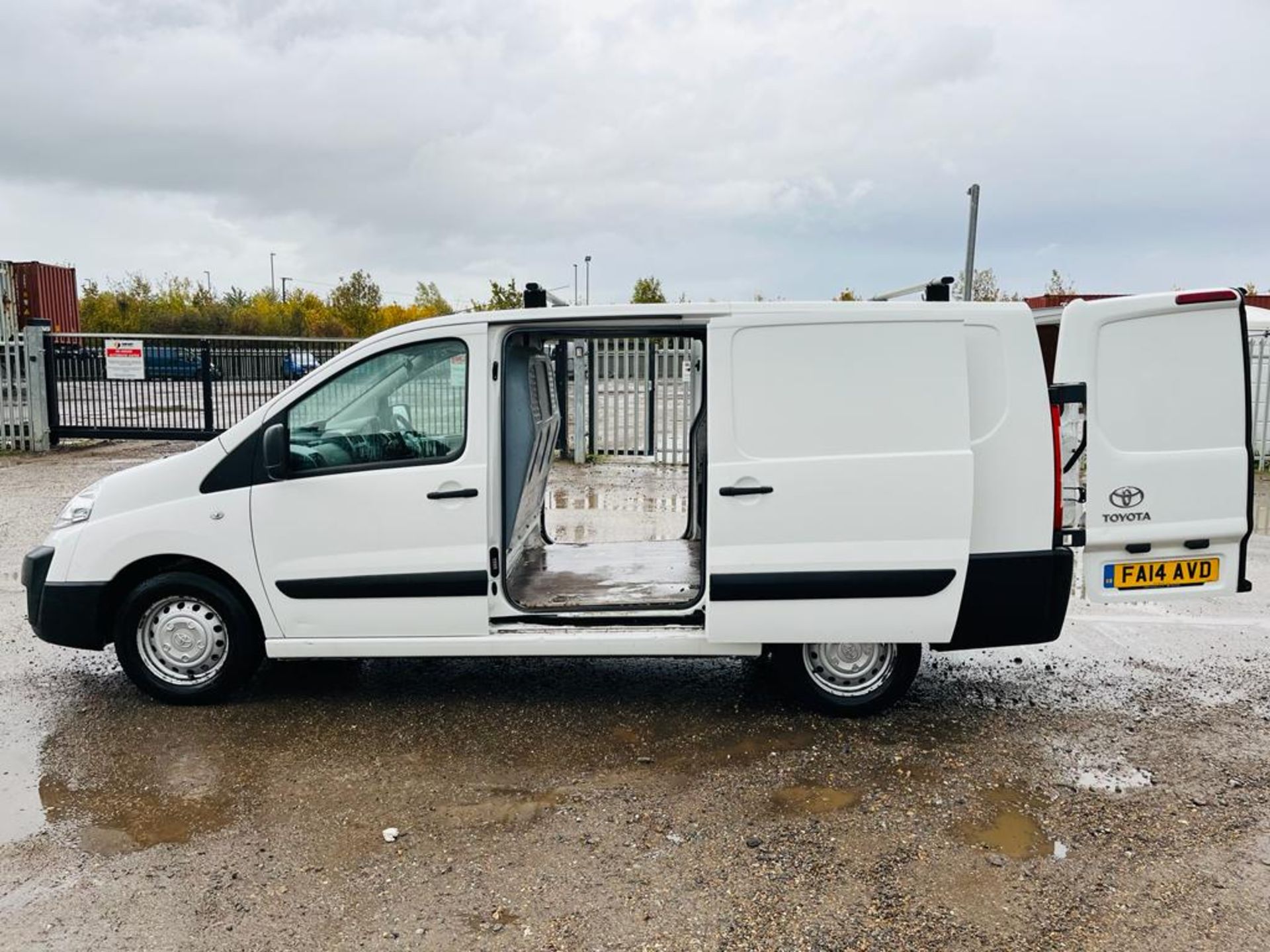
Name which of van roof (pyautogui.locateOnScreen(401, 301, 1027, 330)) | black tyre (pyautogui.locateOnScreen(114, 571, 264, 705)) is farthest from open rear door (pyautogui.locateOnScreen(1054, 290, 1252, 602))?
black tyre (pyautogui.locateOnScreen(114, 571, 264, 705))

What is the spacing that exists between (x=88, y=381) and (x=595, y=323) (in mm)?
14275

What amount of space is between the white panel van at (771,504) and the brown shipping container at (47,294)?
1597cm

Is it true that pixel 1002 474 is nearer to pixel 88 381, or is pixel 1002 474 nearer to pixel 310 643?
pixel 310 643

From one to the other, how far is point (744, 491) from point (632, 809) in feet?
4.76

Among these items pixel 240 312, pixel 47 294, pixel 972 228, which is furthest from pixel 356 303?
pixel 972 228

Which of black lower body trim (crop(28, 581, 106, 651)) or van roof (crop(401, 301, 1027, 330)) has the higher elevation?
van roof (crop(401, 301, 1027, 330))

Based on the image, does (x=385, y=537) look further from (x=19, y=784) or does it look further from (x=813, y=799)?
(x=813, y=799)

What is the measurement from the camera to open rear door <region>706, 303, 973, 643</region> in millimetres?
4484

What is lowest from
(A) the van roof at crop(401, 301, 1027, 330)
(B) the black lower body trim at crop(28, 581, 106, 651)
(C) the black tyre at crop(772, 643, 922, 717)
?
(C) the black tyre at crop(772, 643, 922, 717)

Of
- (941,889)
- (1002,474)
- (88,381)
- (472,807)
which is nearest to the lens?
(941,889)

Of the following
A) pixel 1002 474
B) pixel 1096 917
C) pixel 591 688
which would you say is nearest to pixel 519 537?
→ pixel 591 688

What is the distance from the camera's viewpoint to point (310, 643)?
4.83 meters

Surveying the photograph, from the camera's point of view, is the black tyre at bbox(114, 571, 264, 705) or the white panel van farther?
the black tyre at bbox(114, 571, 264, 705)

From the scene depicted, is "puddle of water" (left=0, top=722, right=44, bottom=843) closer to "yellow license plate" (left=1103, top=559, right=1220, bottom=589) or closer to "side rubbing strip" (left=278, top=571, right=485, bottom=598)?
"side rubbing strip" (left=278, top=571, right=485, bottom=598)
